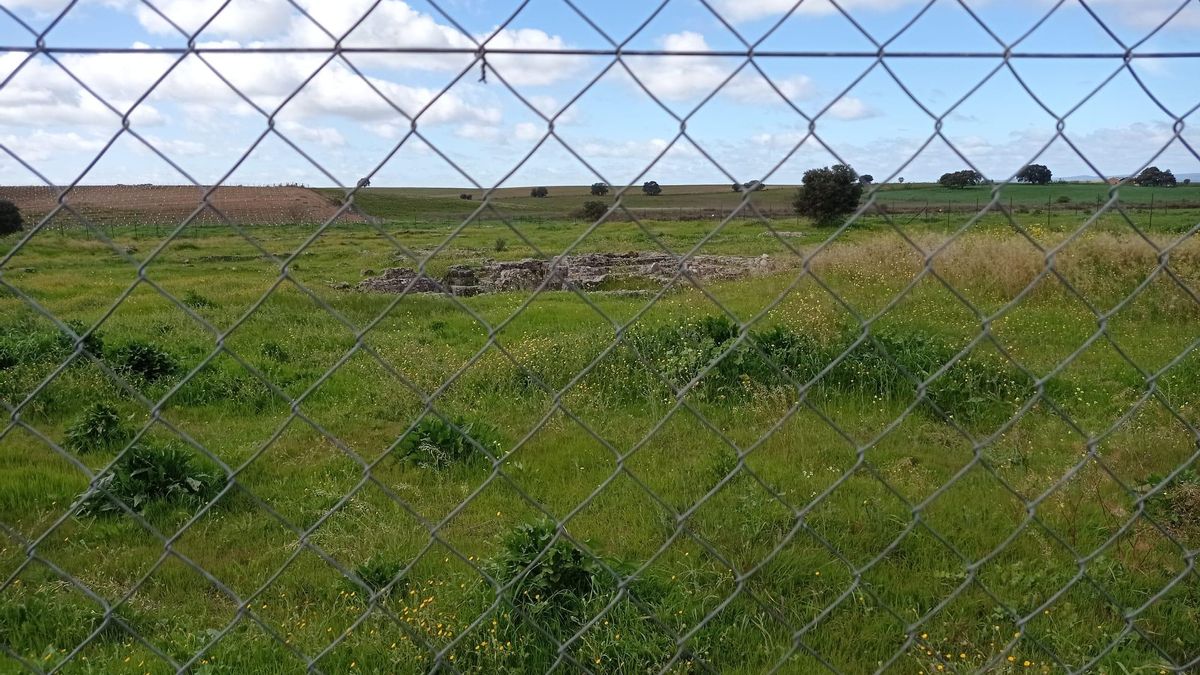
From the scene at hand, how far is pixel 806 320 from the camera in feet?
23.6

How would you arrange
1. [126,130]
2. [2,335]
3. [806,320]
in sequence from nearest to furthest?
[126,130] < [806,320] < [2,335]

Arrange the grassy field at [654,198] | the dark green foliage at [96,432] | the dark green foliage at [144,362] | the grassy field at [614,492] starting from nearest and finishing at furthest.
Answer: the grassy field at [654,198], the grassy field at [614,492], the dark green foliage at [96,432], the dark green foliage at [144,362]

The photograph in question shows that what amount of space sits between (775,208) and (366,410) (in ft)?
15.8

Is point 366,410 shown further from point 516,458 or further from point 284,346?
point 284,346

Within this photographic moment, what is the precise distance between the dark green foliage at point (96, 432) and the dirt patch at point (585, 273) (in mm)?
8713

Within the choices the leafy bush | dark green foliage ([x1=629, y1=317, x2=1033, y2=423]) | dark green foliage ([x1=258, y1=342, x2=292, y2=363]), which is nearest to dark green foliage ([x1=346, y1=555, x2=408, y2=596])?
the leafy bush

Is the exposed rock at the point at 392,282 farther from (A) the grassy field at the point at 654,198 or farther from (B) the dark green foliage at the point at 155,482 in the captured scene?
(A) the grassy field at the point at 654,198

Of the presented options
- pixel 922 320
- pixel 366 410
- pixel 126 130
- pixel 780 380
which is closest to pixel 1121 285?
pixel 922 320

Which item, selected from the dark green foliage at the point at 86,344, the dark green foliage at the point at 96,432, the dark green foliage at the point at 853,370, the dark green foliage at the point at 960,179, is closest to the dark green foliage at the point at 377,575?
the dark green foliage at the point at 960,179

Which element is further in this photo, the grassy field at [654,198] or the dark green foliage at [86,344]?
the dark green foliage at [86,344]

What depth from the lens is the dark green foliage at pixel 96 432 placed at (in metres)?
5.22

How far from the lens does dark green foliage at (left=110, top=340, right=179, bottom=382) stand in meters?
6.73

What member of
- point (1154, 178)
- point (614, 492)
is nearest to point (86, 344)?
point (614, 492)

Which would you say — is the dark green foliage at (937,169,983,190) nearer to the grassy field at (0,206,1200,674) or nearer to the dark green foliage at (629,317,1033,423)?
the grassy field at (0,206,1200,674)
